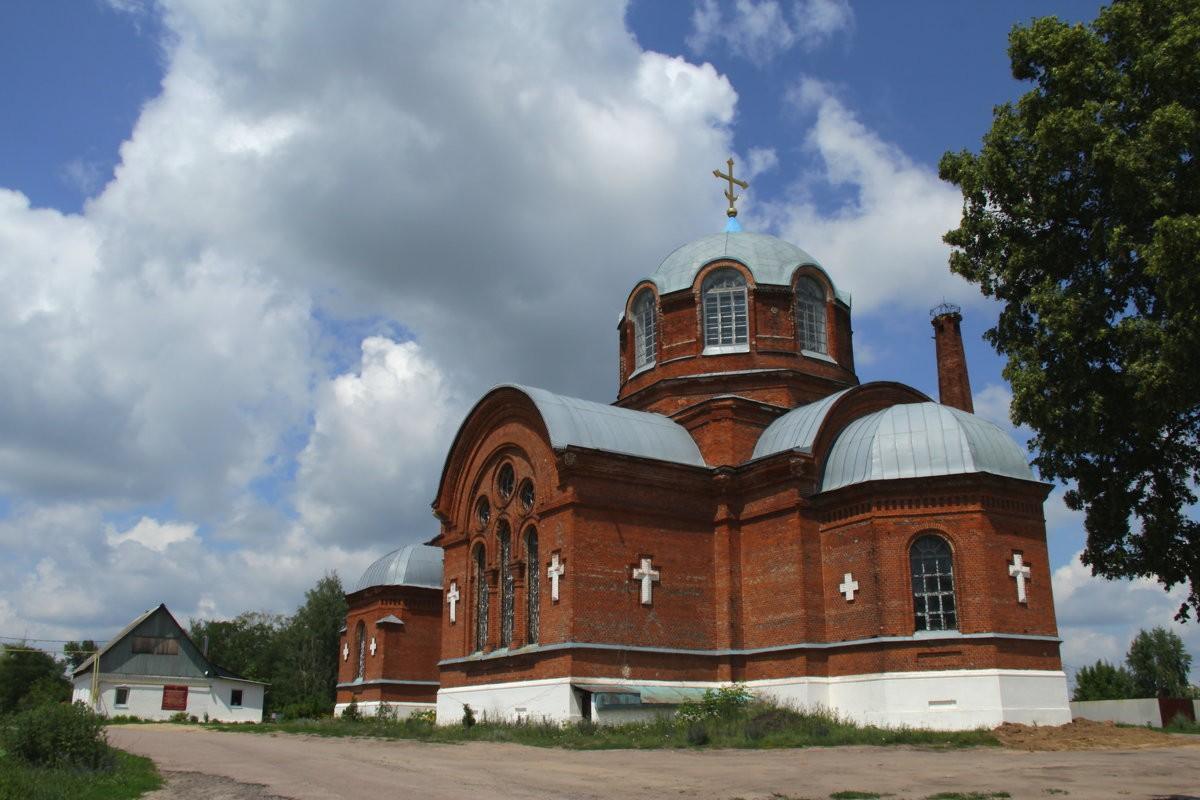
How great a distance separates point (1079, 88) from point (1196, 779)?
783 cm

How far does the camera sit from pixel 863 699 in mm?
19312

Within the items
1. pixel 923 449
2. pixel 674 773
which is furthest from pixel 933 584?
pixel 674 773

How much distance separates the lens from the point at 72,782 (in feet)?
38.9

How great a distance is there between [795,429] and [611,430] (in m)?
3.99

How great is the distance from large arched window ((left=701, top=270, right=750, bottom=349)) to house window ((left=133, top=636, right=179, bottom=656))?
29.8 metres

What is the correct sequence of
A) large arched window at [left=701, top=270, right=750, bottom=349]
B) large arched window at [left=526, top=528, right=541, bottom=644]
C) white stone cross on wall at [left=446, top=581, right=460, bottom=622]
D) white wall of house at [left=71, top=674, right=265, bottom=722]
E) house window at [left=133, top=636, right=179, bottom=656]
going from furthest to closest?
house window at [left=133, top=636, right=179, bottom=656] < white wall of house at [left=71, top=674, right=265, bottom=722] < large arched window at [left=701, top=270, right=750, bottom=349] < white stone cross on wall at [left=446, top=581, right=460, bottom=622] < large arched window at [left=526, top=528, right=541, bottom=644]

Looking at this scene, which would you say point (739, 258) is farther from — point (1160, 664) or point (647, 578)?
point (1160, 664)

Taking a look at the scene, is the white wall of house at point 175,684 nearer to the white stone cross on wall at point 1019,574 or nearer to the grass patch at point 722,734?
the grass patch at point 722,734

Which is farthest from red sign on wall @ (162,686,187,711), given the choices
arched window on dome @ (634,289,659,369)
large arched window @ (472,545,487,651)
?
arched window on dome @ (634,289,659,369)

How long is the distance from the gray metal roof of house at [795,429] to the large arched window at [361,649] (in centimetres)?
1539

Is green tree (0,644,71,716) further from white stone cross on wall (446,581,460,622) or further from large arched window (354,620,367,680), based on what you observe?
white stone cross on wall (446,581,460,622)

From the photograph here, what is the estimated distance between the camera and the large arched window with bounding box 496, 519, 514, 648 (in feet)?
77.3

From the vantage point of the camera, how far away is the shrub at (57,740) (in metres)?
13.6

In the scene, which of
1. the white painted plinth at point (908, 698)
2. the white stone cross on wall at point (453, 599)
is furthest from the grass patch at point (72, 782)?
the white stone cross on wall at point (453, 599)
